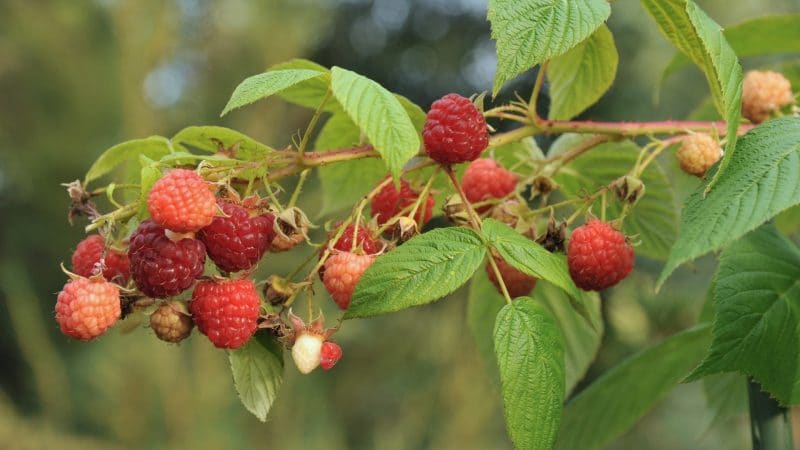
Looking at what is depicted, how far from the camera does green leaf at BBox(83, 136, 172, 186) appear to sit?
45 cm

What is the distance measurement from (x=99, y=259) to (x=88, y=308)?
5cm

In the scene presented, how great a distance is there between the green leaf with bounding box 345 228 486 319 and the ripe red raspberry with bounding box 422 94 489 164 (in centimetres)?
5

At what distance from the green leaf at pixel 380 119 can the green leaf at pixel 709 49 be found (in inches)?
5.4

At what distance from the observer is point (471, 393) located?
280cm

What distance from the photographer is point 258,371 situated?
452 millimetres

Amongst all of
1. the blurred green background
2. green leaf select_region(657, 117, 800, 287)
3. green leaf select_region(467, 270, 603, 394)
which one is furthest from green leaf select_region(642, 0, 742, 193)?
the blurred green background

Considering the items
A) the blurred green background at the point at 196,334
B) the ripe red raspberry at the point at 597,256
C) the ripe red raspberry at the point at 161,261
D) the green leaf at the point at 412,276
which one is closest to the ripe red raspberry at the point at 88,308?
the ripe red raspberry at the point at 161,261

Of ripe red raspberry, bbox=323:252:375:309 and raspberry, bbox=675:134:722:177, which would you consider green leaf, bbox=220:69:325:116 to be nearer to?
ripe red raspberry, bbox=323:252:375:309

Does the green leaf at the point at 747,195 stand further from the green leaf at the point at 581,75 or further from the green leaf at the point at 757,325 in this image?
the green leaf at the point at 581,75

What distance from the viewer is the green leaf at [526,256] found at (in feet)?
1.27

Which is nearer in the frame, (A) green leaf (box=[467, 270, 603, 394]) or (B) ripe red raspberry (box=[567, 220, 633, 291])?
(B) ripe red raspberry (box=[567, 220, 633, 291])

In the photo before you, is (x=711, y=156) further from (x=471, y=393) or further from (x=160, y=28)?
(x=160, y=28)

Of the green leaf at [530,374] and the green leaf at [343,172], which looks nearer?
the green leaf at [530,374]

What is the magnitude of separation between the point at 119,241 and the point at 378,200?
15 cm
